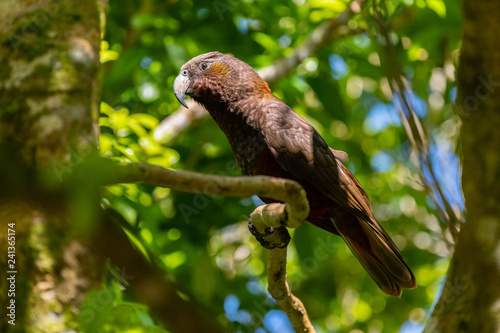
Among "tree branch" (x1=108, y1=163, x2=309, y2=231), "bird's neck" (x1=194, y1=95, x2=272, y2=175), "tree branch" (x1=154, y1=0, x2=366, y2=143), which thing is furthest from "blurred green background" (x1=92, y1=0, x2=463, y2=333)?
"tree branch" (x1=108, y1=163, x2=309, y2=231)

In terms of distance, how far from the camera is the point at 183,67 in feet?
11.5

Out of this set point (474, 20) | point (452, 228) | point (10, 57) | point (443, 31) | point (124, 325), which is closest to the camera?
point (124, 325)

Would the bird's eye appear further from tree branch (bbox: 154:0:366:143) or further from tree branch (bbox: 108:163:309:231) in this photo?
tree branch (bbox: 108:163:309:231)

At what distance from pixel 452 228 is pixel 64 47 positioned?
7.11ft

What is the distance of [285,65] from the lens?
426cm

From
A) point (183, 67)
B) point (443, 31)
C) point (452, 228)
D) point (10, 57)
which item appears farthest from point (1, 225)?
point (443, 31)

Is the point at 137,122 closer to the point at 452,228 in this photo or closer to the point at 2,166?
the point at 452,228

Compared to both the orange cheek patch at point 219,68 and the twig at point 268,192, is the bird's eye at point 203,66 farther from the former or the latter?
the twig at point 268,192

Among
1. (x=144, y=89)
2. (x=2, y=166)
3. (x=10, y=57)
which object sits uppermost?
(x=2, y=166)

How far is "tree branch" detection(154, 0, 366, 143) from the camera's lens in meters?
4.21

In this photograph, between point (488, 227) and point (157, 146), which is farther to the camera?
point (157, 146)

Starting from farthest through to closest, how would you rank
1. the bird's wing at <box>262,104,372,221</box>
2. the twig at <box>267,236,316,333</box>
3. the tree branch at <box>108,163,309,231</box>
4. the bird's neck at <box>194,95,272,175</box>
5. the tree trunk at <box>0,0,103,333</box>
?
the bird's neck at <box>194,95,272,175</box>
the bird's wing at <box>262,104,372,221</box>
the twig at <box>267,236,316,333</box>
the tree trunk at <box>0,0,103,333</box>
the tree branch at <box>108,163,309,231</box>

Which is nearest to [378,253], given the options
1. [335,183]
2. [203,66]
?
[335,183]

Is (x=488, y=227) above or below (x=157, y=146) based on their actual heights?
above
